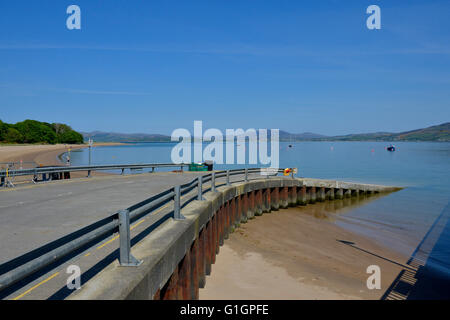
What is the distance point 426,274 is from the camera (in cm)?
1457

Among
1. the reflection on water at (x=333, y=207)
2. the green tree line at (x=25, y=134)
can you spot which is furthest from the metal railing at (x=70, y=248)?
the green tree line at (x=25, y=134)

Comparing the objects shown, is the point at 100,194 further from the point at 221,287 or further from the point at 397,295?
the point at 397,295

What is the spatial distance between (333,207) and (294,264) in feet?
53.9

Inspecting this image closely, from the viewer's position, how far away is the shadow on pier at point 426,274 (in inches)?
482

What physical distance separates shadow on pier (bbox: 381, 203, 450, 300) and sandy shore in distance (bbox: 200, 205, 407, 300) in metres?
0.39

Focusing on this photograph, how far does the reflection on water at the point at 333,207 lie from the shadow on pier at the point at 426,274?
6764 millimetres

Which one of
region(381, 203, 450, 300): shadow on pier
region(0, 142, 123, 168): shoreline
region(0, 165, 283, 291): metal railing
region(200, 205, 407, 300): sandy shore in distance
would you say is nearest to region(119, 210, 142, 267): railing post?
region(0, 165, 283, 291): metal railing

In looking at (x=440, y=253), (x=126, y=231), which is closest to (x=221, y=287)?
Answer: (x=126, y=231)

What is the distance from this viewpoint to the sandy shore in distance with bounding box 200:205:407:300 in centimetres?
1120

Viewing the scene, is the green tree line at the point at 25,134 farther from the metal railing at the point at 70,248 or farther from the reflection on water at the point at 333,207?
the metal railing at the point at 70,248

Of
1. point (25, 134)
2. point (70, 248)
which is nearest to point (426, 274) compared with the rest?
point (70, 248)

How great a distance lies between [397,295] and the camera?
12039mm

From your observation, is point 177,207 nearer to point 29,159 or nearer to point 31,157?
point 29,159

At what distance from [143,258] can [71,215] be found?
5316 mm
